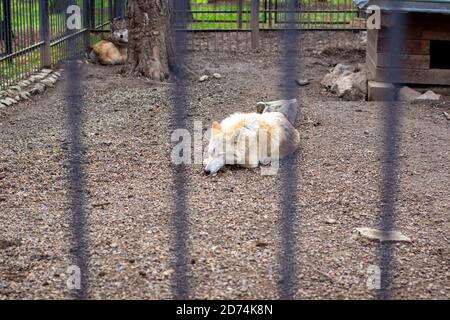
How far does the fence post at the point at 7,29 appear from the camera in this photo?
703 centimetres

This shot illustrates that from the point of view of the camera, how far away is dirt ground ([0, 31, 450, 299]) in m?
2.83

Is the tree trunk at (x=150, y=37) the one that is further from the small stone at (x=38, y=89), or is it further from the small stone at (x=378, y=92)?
the small stone at (x=378, y=92)

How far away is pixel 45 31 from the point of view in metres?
8.19

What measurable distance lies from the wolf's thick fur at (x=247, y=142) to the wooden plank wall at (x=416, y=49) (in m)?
2.28

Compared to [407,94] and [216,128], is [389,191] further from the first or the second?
[407,94]

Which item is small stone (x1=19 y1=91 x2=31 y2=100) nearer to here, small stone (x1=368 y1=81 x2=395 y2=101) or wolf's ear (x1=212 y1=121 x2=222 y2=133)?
wolf's ear (x1=212 y1=121 x2=222 y2=133)

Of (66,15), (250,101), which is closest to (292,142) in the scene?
(250,101)

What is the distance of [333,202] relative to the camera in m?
3.95

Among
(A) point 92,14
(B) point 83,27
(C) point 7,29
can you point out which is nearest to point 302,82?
(C) point 7,29

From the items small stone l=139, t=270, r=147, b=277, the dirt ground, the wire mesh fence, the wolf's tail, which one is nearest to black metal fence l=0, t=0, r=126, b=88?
the wolf's tail

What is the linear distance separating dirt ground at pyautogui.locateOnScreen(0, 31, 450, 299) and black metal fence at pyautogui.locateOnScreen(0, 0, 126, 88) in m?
0.76

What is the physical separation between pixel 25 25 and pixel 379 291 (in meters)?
5.87

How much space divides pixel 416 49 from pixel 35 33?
13.4 ft
